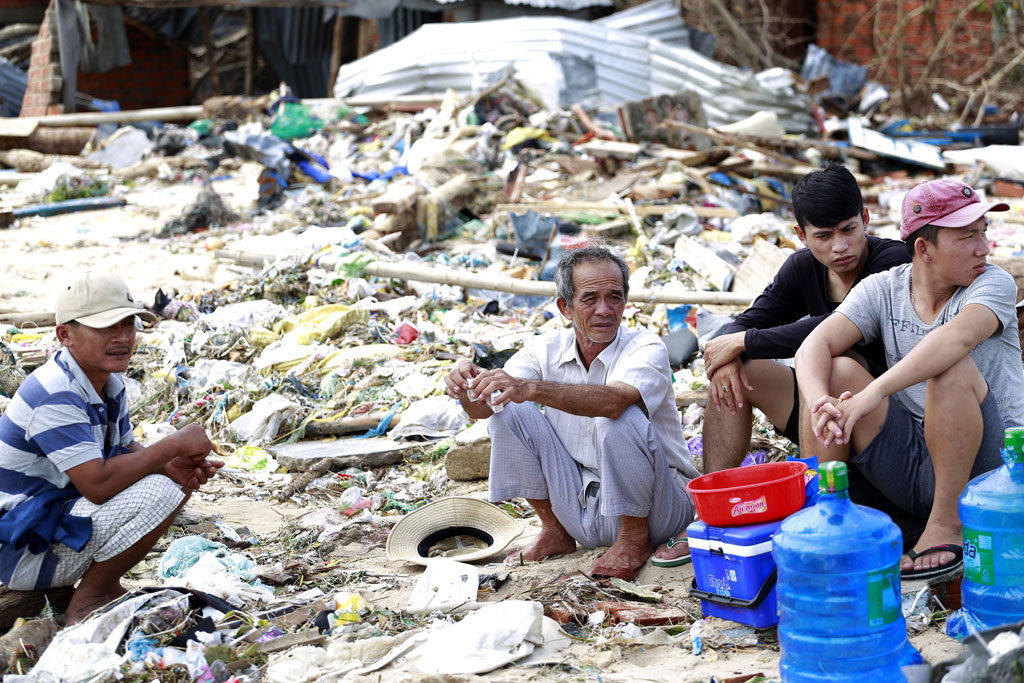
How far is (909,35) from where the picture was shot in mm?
16781

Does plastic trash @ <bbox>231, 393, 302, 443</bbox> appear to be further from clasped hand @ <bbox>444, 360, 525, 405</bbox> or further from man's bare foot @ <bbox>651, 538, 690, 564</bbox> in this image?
man's bare foot @ <bbox>651, 538, 690, 564</bbox>

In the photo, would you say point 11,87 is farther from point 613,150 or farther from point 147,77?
point 613,150

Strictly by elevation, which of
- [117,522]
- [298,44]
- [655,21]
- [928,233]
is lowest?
[117,522]

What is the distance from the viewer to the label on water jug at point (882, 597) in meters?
2.44

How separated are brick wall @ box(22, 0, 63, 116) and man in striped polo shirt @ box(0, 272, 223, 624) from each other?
14637 millimetres

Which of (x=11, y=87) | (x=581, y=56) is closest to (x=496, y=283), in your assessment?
(x=581, y=56)

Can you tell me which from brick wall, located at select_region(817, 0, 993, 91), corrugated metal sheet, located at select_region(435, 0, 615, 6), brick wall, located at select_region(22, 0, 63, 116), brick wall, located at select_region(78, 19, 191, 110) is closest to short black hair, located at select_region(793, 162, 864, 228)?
brick wall, located at select_region(817, 0, 993, 91)

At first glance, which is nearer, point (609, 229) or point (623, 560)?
point (623, 560)

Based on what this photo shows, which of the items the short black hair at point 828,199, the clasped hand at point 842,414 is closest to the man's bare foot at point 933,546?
the clasped hand at point 842,414

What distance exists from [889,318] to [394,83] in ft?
44.2

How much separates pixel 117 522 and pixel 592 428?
1613 millimetres

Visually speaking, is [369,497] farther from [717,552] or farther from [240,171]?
[240,171]

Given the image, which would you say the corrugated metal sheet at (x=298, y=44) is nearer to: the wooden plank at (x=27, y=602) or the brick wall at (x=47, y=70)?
the brick wall at (x=47, y=70)

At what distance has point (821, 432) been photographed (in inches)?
120
